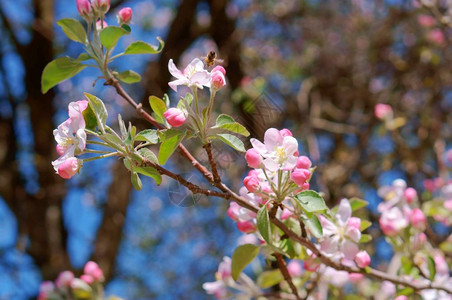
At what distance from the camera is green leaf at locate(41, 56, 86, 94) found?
109cm

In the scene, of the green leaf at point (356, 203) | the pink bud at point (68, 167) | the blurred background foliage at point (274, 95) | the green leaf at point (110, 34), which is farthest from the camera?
the blurred background foliage at point (274, 95)

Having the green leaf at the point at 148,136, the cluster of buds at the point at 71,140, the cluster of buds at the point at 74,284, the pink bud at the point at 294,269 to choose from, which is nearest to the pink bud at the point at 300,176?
the green leaf at the point at 148,136

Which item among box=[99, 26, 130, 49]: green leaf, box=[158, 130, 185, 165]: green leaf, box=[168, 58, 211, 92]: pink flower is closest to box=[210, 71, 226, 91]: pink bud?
box=[168, 58, 211, 92]: pink flower

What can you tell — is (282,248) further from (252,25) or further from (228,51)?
(252,25)

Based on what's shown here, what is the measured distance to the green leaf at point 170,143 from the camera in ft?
2.95

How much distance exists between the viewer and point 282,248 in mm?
1066

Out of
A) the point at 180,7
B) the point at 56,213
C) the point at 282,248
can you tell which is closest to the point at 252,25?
the point at 180,7

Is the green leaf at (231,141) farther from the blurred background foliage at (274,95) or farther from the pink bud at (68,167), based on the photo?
the blurred background foliage at (274,95)

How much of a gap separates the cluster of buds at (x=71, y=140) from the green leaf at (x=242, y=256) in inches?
15.7

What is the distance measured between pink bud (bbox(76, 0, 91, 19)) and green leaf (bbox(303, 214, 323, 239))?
0.61 metres

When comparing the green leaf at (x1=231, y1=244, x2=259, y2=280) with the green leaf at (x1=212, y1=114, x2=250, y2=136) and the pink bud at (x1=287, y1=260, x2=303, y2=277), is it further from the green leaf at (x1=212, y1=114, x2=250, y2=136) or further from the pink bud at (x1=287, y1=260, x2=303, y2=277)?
the pink bud at (x1=287, y1=260, x2=303, y2=277)

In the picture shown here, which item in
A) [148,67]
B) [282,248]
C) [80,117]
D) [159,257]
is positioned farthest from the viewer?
[159,257]

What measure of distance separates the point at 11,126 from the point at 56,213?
0.75 meters

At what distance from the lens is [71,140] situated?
0.90 metres
